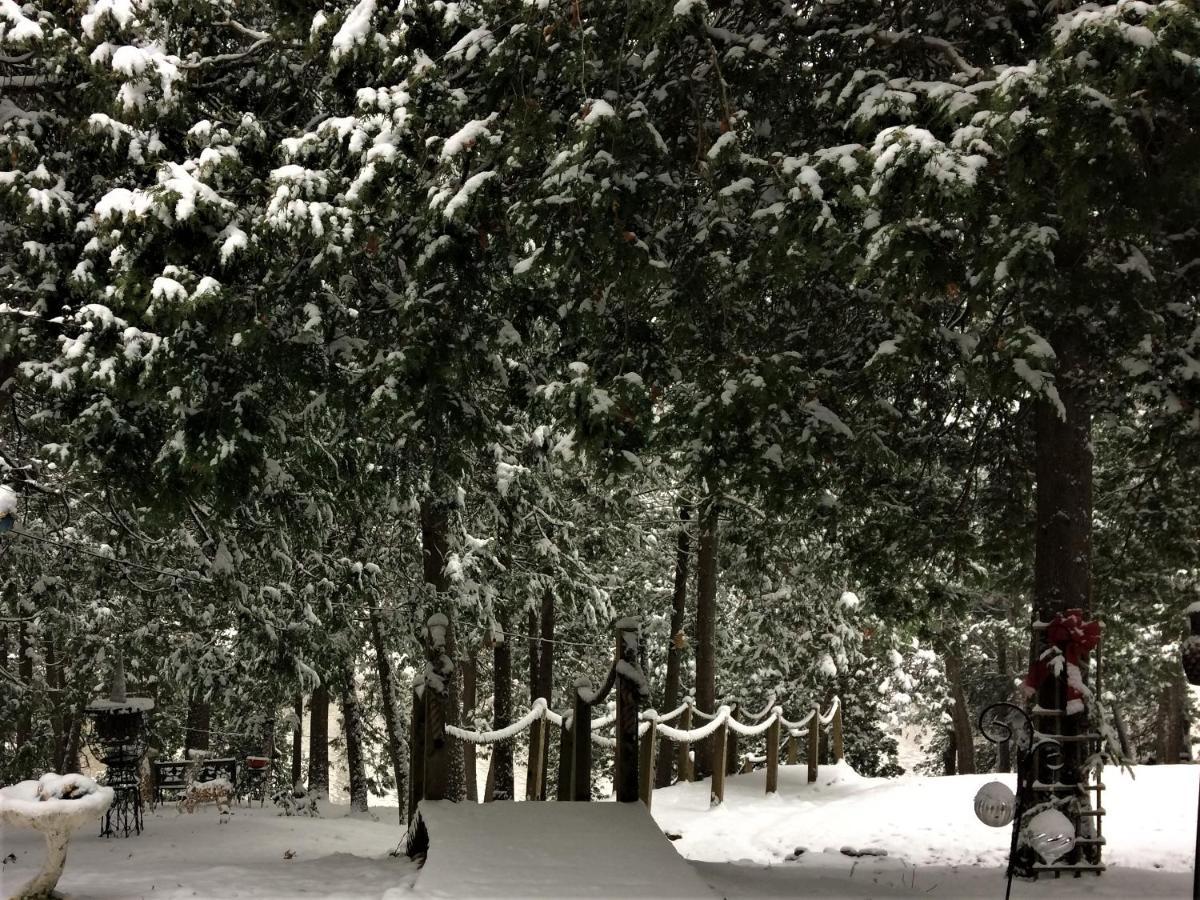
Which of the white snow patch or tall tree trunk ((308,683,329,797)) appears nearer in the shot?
the white snow patch

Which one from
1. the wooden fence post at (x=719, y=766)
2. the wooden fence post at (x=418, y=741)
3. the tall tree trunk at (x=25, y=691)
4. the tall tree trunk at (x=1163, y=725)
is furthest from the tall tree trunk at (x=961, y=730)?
the tall tree trunk at (x=25, y=691)

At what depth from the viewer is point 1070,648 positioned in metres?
7.81

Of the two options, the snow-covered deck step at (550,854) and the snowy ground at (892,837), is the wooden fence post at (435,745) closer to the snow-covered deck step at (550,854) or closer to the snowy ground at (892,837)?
the snow-covered deck step at (550,854)

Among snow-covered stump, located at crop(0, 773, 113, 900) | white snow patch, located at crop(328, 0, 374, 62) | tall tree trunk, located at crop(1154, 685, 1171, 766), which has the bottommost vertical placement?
tall tree trunk, located at crop(1154, 685, 1171, 766)

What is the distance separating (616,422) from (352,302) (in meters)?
3.15

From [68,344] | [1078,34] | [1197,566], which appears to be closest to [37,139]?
[68,344]

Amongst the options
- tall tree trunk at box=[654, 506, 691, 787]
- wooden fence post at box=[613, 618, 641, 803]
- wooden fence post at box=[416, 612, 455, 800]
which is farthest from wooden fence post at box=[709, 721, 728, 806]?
wooden fence post at box=[416, 612, 455, 800]

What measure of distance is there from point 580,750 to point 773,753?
6.73 meters

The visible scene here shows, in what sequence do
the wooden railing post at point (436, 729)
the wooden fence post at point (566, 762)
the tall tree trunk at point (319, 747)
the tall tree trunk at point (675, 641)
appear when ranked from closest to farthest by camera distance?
the wooden railing post at point (436, 729), the wooden fence post at point (566, 762), the tall tree trunk at point (675, 641), the tall tree trunk at point (319, 747)

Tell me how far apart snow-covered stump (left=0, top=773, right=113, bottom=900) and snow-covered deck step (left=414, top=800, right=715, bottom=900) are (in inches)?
79.3

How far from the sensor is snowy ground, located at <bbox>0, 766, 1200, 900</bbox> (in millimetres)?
6996

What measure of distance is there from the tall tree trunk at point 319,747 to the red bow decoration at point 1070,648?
13.3m

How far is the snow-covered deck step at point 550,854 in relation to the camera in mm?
6191

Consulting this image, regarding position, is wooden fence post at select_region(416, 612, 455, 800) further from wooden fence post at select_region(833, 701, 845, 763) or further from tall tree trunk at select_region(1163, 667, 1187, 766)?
tall tree trunk at select_region(1163, 667, 1187, 766)
